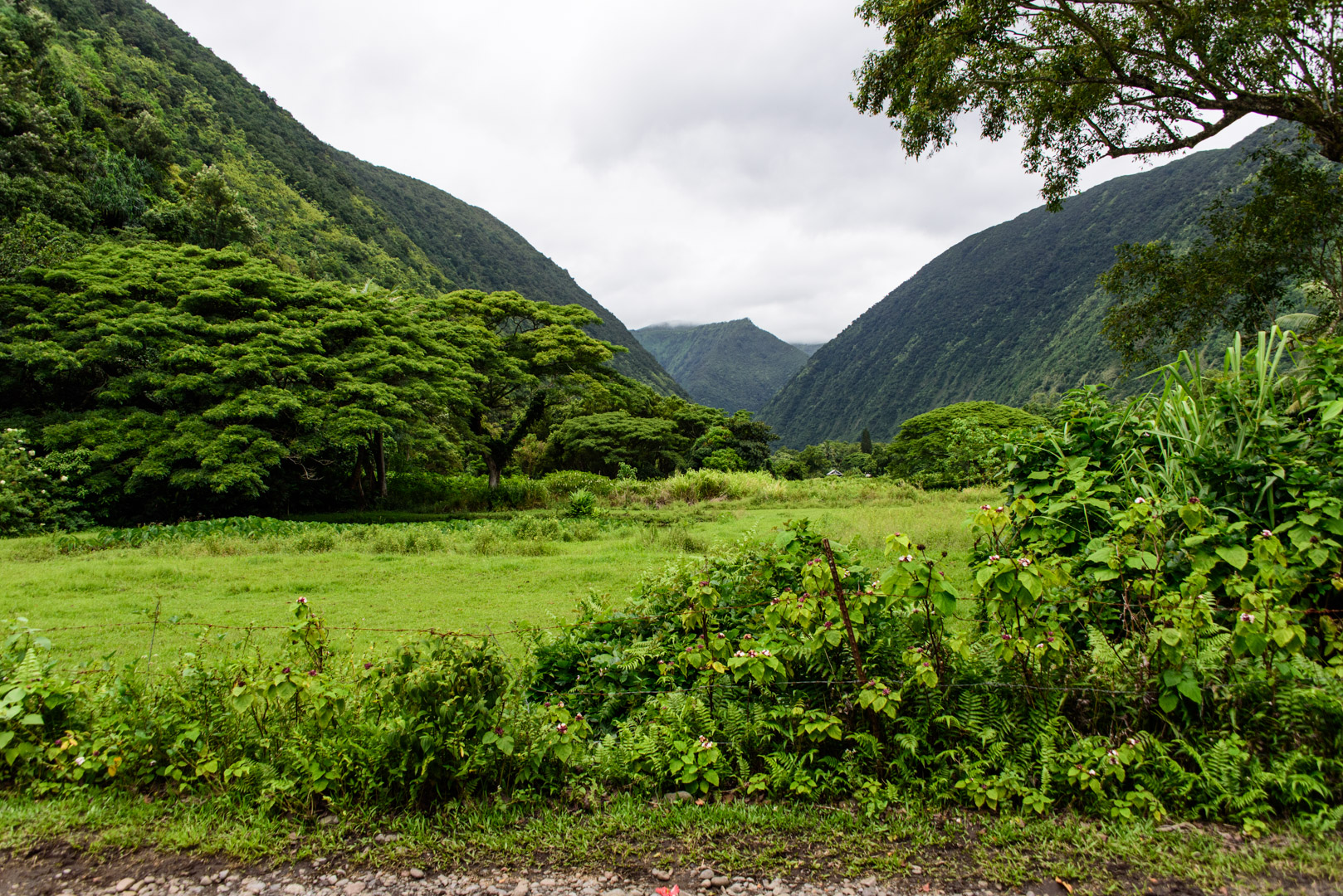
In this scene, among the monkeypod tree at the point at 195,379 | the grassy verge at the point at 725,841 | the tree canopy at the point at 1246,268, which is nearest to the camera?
the grassy verge at the point at 725,841

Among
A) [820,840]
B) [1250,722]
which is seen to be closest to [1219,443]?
[1250,722]

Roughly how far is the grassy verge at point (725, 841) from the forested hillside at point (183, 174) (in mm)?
24658

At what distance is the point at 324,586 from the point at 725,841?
24.1 ft

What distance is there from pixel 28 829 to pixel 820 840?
3.16 metres

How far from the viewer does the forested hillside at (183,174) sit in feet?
92.1

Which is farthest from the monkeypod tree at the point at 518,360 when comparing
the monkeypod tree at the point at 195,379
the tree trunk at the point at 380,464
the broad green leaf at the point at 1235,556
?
the broad green leaf at the point at 1235,556

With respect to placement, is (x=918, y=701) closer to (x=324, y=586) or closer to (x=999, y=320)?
(x=324, y=586)

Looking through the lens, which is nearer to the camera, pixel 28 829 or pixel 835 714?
pixel 28 829

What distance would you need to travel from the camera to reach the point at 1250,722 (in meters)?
2.54

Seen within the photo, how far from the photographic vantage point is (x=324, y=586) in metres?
8.07

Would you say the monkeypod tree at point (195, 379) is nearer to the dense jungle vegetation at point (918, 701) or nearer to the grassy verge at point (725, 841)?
the dense jungle vegetation at point (918, 701)

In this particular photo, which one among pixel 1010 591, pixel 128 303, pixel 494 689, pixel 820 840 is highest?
pixel 128 303

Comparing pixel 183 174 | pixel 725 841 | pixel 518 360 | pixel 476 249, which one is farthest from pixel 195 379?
pixel 476 249

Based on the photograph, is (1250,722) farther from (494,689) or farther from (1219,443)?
(494,689)
